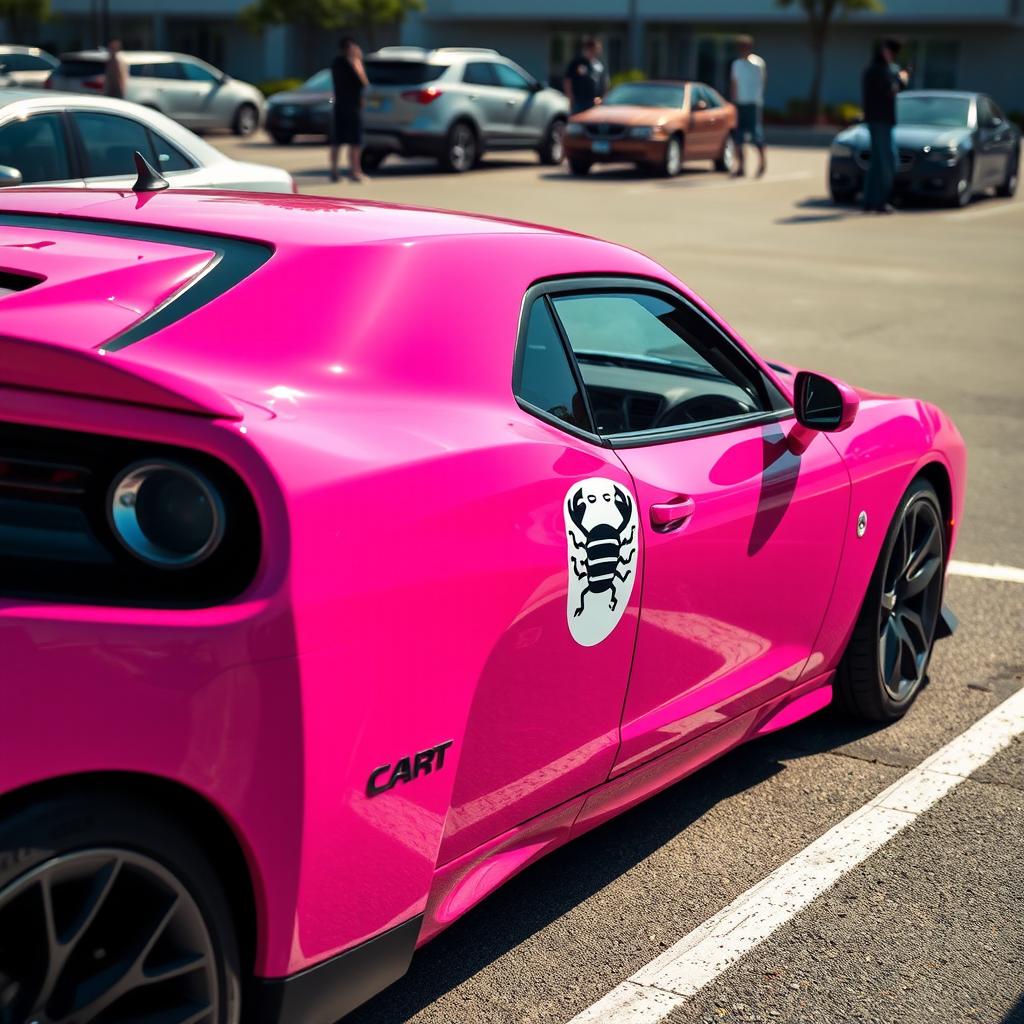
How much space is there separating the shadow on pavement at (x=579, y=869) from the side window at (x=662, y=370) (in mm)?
1022

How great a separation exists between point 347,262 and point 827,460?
5.33 ft

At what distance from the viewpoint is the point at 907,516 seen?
187 inches

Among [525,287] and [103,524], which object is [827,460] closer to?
[525,287]

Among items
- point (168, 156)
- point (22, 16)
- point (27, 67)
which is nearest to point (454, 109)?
point (27, 67)

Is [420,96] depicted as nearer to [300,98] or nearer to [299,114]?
[299,114]

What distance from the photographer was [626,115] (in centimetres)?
2592

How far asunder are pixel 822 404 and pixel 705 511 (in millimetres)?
652

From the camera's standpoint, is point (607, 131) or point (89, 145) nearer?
point (89, 145)

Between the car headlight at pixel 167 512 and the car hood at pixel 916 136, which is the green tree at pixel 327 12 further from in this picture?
the car headlight at pixel 167 512

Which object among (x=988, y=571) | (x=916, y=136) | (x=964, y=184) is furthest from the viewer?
(x=964, y=184)

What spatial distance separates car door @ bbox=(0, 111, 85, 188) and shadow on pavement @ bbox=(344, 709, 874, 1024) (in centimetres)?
621

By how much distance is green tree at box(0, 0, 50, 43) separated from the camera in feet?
189

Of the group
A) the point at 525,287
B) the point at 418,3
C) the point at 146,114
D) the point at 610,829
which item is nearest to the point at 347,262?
the point at 525,287

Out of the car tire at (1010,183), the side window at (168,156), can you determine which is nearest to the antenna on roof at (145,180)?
the side window at (168,156)
